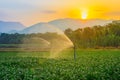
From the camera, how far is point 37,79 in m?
12.6

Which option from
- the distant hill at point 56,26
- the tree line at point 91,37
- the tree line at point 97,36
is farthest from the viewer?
the tree line at point 97,36

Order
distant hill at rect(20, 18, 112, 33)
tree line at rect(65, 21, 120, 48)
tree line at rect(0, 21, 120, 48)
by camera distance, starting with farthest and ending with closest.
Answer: tree line at rect(65, 21, 120, 48) < tree line at rect(0, 21, 120, 48) < distant hill at rect(20, 18, 112, 33)

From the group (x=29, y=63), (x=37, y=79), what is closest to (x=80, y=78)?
(x=37, y=79)

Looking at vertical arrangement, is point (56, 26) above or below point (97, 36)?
below

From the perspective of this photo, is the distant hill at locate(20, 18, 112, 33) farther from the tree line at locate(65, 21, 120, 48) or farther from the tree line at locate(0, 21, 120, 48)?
the tree line at locate(65, 21, 120, 48)

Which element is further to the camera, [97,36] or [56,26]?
[97,36]

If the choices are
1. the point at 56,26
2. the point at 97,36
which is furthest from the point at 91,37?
the point at 56,26

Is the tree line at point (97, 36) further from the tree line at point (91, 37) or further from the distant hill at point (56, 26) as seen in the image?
the distant hill at point (56, 26)

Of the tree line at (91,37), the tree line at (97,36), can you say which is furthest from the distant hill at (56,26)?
the tree line at (97,36)

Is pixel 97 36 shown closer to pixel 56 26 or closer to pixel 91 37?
pixel 91 37

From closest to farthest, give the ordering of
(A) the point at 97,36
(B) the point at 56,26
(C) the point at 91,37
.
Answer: (B) the point at 56,26, (A) the point at 97,36, (C) the point at 91,37

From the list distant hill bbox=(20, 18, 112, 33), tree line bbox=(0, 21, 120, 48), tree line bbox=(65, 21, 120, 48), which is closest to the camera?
distant hill bbox=(20, 18, 112, 33)

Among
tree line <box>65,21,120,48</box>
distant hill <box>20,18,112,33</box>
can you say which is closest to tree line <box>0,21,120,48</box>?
tree line <box>65,21,120,48</box>

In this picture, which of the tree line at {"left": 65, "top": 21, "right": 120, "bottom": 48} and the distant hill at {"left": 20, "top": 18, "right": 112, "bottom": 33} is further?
the tree line at {"left": 65, "top": 21, "right": 120, "bottom": 48}
